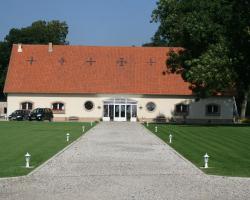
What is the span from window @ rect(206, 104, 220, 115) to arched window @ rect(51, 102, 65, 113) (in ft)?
54.5

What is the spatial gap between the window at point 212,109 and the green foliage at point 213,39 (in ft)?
56.4

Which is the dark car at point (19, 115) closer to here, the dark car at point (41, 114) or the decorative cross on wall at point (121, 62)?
the dark car at point (41, 114)

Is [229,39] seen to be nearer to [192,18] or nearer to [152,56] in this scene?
[192,18]

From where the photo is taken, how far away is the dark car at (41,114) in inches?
2462

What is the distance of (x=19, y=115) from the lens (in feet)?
209

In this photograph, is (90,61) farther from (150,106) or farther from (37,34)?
(37,34)

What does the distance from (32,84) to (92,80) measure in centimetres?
691

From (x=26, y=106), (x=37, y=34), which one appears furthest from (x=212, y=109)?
(x=37, y=34)

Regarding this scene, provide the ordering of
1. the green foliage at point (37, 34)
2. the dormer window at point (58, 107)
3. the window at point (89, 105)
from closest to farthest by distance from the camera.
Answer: the dormer window at point (58, 107) → the window at point (89, 105) → the green foliage at point (37, 34)

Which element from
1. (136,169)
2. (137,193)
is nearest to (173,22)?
(136,169)

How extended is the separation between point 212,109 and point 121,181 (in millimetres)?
53916

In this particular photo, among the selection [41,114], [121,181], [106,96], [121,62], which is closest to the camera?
[121,181]

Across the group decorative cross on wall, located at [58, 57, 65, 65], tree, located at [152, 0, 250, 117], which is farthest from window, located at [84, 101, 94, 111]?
tree, located at [152, 0, 250, 117]

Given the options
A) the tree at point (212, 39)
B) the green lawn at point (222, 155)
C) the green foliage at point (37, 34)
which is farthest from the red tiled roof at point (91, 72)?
the green lawn at point (222, 155)
